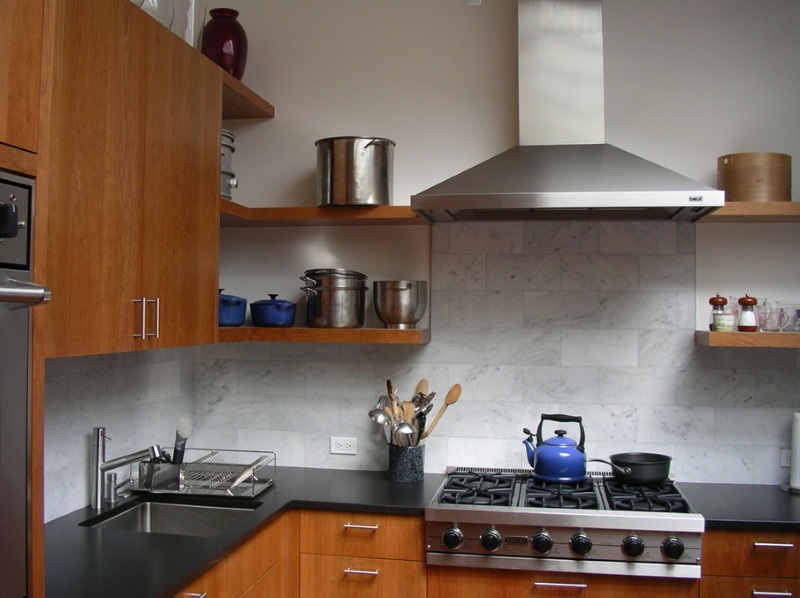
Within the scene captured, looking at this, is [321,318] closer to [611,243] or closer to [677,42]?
[611,243]

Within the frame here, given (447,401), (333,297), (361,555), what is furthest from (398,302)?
(361,555)

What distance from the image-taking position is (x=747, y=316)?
9.29ft

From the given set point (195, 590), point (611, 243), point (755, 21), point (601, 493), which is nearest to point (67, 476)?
point (195, 590)

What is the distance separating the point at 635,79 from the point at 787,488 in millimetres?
1684

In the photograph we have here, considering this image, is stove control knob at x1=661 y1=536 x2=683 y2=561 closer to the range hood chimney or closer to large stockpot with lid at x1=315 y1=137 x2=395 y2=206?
the range hood chimney

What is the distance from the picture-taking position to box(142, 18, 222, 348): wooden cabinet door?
2.27 metres

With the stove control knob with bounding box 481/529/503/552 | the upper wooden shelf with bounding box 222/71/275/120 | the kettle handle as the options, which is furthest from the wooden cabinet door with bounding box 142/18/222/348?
the kettle handle

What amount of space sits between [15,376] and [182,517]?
1.51 metres

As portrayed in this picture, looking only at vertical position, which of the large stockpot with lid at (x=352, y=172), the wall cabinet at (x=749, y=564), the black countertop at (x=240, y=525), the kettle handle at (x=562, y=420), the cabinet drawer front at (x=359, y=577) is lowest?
the cabinet drawer front at (x=359, y=577)

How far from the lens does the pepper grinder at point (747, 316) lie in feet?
9.26

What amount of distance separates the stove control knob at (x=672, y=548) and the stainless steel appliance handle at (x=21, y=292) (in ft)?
6.58

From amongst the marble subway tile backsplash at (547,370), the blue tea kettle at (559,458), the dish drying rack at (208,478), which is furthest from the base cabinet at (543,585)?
the dish drying rack at (208,478)

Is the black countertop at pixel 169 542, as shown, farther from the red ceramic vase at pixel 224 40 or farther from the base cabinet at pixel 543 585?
the red ceramic vase at pixel 224 40

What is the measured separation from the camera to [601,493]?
2785 millimetres
